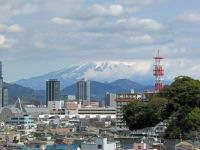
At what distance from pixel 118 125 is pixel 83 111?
59009mm

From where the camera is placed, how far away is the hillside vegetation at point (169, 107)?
53.5 metres

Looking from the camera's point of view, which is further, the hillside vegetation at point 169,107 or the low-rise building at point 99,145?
the hillside vegetation at point 169,107

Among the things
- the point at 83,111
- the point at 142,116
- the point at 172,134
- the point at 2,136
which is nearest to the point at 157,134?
the point at 142,116

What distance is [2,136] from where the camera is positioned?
199 feet

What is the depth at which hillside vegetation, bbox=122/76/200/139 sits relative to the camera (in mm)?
53469

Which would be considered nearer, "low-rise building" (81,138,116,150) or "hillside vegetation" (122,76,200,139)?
"low-rise building" (81,138,116,150)

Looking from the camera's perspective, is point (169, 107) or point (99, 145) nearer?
point (99, 145)

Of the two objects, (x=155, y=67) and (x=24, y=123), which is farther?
(x=24, y=123)

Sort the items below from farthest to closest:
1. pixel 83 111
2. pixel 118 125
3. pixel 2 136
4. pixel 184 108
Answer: pixel 83 111
pixel 118 125
pixel 2 136
pixel 184 108

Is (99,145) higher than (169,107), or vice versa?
(169,107)

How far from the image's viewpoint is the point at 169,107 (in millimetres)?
56406

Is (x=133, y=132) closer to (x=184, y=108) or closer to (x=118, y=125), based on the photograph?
(x=184, y=108)

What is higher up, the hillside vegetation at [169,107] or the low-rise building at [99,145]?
the hillside vegetation at [169,107]

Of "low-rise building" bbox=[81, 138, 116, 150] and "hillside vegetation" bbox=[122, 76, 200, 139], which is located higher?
"hillside vegetation" bbox=[122, 76, 200, 139]
